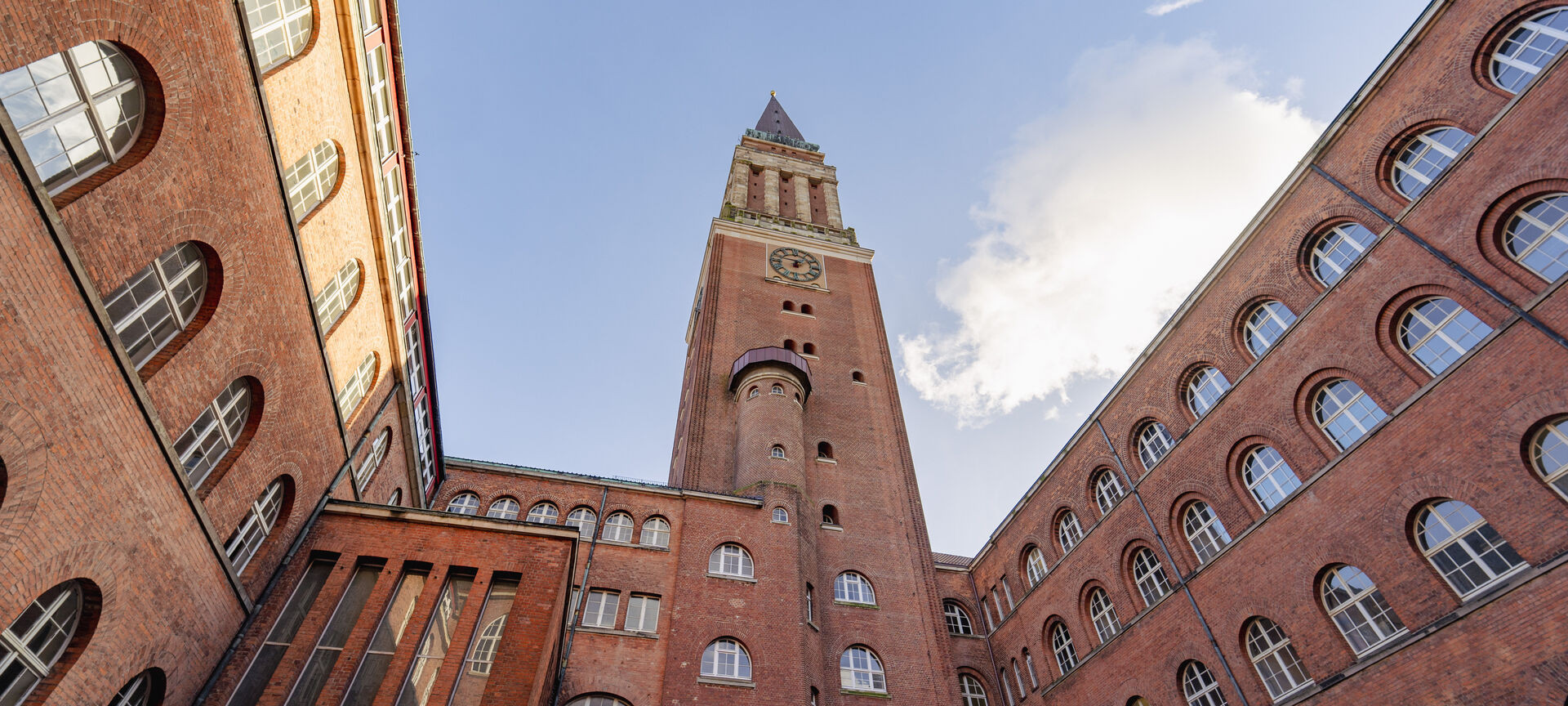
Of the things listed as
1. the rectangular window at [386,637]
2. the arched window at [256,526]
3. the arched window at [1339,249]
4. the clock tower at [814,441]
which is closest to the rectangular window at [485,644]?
the rectangular window at [386,637]

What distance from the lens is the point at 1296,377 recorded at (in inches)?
Answer: 792

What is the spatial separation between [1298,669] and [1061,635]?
989 centimetres

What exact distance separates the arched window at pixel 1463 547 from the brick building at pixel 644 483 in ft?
0.24

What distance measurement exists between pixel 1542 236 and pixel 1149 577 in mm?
13644

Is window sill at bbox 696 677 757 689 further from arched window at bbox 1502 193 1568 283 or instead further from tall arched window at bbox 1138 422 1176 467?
arched window at bbox 1502 193 1568 283

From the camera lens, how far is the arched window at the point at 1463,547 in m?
14.9

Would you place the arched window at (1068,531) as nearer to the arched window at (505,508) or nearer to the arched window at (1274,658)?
the arched window at (1274,658)

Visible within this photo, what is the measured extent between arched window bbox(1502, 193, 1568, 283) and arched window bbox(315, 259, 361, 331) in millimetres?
25889

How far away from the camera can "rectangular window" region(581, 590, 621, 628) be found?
23281mm

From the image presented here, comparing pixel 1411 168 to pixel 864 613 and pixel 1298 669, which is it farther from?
pixel 864 613

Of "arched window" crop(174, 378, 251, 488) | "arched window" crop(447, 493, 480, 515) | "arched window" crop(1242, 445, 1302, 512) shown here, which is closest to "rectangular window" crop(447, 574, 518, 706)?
"arched window" crop(174, 378, 251, 488)

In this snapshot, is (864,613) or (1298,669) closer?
(1298,669)

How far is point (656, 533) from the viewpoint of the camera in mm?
26516

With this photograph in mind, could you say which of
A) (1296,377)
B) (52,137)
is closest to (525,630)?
(52,137)
